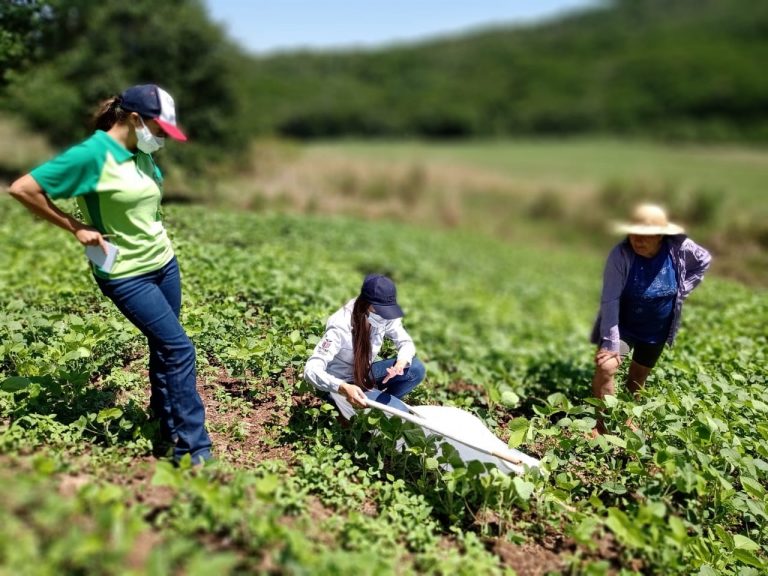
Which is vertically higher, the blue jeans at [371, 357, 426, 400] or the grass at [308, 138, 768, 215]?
the blue jeans at [371, 357, 426, 400]

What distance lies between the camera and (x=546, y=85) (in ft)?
280

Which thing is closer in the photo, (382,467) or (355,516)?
(355,516)

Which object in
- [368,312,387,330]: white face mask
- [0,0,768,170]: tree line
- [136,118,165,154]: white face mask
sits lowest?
[368,312,387,330]: white face mask

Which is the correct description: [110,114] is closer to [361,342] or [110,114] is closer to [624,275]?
[361,342]

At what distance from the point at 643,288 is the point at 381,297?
174 cm

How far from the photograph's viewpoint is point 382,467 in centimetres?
328

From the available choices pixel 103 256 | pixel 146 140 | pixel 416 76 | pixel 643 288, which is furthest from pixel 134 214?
pixel 416 76

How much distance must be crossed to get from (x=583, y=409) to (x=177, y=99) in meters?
14.8

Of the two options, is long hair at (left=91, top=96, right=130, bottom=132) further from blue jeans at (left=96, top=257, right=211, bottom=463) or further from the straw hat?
the straw hat

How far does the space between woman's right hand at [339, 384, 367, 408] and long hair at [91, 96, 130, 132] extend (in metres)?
1.68

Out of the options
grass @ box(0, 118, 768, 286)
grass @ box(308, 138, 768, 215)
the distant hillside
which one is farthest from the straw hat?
the distant hillside


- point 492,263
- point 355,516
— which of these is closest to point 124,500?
point 355,516

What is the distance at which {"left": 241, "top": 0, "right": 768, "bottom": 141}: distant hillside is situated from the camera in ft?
228

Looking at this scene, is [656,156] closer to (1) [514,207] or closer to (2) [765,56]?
(1) [514,207]
